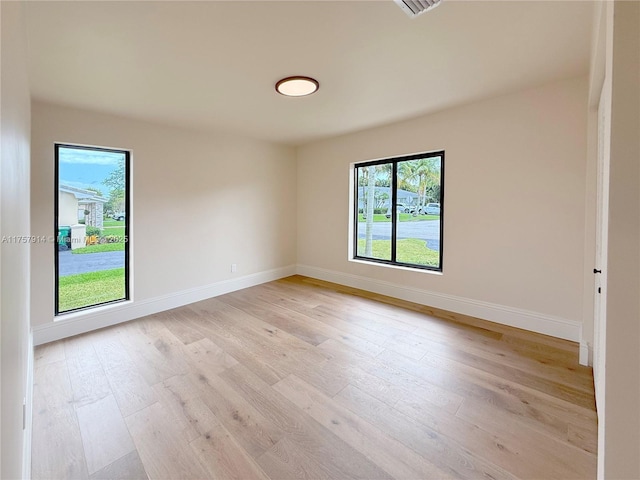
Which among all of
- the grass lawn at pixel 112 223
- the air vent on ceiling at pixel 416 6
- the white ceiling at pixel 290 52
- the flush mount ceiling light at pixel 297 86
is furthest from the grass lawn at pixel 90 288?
the air vent on ceiling at pixel 416 6

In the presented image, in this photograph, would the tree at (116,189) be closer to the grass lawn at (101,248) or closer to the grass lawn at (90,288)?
the grass lawn at (101,248)

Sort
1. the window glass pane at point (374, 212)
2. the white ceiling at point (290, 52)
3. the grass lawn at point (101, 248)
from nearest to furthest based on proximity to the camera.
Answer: the white ceiling at point (290, 52)
the grass lawn at point (101, 248)
the window glass pane at point (374, 212)

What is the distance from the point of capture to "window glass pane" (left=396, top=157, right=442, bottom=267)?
3697 mm

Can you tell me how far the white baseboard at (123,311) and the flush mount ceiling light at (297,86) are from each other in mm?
2889

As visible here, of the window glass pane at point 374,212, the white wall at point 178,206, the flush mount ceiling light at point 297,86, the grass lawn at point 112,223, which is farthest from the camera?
the window glass pane at point 374,212

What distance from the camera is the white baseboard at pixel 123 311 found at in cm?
283

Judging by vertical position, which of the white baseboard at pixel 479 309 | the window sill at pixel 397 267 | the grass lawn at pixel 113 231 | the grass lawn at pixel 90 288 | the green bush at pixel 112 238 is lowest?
the white baseboard at pixel 479 309

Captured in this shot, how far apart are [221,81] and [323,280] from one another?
11.2ft

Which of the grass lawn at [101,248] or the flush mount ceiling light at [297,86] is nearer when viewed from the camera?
the flush mount ceiling light at [297,86]

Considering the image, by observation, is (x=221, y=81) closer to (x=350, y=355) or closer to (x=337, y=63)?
→ (x=337, y=63)

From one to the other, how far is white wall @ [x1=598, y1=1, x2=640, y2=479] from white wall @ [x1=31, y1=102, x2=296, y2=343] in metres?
4.01

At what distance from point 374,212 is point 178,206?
288cm

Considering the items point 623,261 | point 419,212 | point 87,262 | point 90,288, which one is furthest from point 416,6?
point 90,288

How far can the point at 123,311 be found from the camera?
3.30 meters
